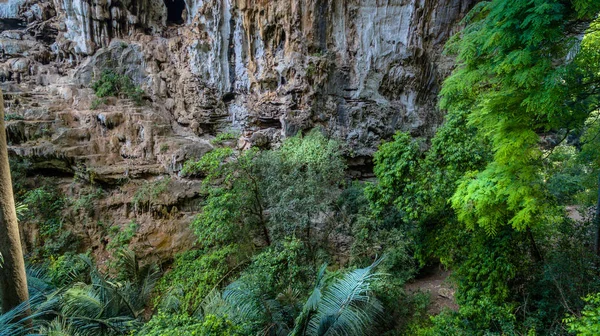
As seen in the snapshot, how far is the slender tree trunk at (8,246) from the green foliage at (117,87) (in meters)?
11.0

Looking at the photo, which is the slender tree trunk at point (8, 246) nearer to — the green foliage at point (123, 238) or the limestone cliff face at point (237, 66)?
the green foliage at point (123, 238)

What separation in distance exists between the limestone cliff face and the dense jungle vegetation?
5.03 meters

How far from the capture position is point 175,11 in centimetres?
1669

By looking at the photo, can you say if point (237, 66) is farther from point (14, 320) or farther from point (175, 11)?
point (14, 320)

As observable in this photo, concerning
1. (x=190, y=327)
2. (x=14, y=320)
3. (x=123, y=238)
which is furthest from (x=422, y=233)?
(x=123, y=238)

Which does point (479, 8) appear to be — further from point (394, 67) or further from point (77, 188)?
point (77, 188)

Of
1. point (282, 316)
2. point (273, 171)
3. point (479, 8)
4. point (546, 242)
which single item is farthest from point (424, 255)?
point (479, 8)

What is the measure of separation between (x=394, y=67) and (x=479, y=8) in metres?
9.65

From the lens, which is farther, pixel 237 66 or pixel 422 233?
pixel 237 66

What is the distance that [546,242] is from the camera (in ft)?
17.6

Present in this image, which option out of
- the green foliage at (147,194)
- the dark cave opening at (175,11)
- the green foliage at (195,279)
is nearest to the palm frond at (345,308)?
the green foliage at (195,279)

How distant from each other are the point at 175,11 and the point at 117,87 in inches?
266

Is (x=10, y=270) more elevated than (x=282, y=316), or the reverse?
(x=10, y=270)

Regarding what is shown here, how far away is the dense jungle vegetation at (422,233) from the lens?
340 cm
